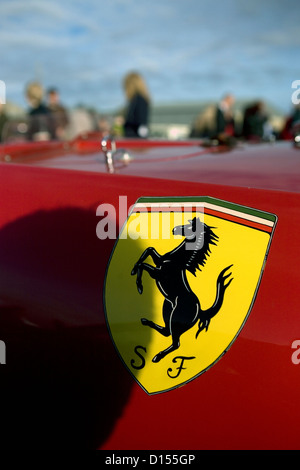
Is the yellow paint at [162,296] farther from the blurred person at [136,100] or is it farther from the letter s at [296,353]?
the blurred person at [136,100]

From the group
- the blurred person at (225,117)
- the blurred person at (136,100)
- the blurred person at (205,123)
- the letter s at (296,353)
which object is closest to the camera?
the letter s at (296,353)

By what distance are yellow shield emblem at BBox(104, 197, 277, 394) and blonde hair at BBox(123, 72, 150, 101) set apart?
3170mm

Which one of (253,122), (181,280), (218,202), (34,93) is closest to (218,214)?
(218,202)

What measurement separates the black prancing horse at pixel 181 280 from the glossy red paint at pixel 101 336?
9 cm

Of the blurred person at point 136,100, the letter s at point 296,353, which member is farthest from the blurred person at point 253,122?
the letter s at point 296,353

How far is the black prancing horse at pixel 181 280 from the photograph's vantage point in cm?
112

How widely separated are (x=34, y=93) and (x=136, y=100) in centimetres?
105

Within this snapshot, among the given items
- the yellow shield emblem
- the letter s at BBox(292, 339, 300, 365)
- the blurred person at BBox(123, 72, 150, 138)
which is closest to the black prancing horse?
the yellow shield emblem

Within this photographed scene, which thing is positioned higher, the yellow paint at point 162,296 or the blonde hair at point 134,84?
the blonde hair at point 134,84

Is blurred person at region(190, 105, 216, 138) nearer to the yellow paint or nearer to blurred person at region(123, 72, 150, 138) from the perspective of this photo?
blurred person at region(123, 72, 150, 138)

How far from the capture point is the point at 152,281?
1.15 meters

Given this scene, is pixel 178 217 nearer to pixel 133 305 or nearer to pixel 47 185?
pixel 133 305

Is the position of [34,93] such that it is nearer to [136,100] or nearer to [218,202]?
[136,100]
